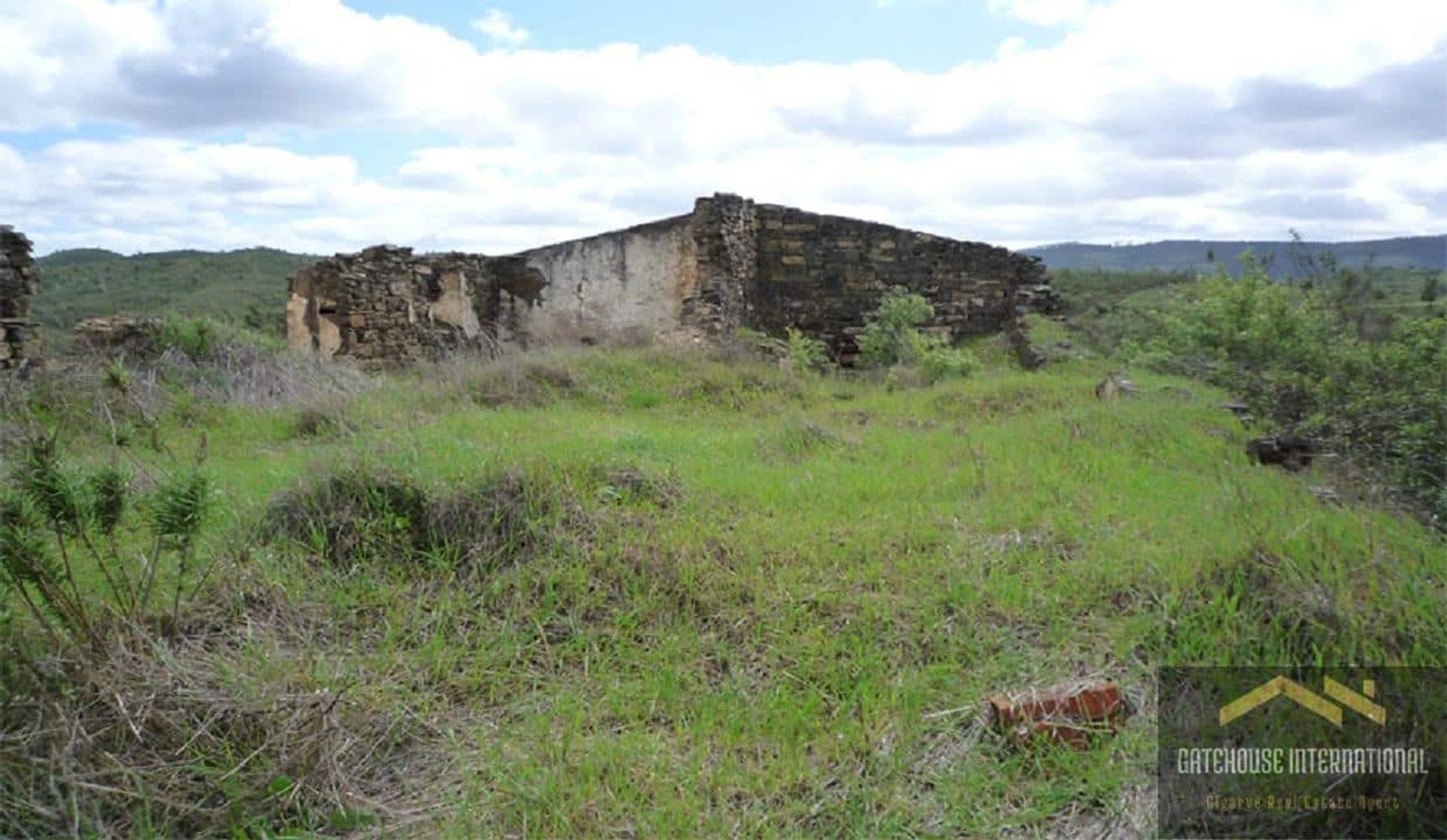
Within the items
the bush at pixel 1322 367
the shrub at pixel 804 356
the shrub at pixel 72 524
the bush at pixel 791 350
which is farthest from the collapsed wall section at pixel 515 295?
the shrub at pixel 72 524

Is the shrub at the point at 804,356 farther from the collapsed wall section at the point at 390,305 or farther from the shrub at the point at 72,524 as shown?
the shrub at the point at 72,524

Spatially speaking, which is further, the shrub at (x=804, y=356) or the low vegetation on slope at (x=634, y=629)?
the shrub at (x=804, y=356)

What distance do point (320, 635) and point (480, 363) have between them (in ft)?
20.4

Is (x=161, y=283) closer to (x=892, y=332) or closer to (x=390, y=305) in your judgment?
(x=390, y=305)

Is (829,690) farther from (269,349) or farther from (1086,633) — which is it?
(269,349)

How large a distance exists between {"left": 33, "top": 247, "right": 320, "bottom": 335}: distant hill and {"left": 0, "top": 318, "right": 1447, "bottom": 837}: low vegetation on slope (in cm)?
1687

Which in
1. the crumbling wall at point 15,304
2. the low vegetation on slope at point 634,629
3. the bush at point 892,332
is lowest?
the low vegetation on slope at point 634,629

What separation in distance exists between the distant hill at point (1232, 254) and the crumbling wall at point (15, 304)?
10.8m

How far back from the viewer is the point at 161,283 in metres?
27.9

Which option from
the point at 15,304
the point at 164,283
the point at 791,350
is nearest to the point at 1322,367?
the point at 791,350

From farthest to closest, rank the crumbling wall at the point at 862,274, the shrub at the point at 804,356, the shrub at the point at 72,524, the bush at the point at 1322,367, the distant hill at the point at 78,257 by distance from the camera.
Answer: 1. the distant hill at the point at 78,257
2. the crumbling wall at the point at 862,274
3. the shrub at the point at 804,356
4. the bush at the point at 1322,367
5. the shrub at the point at 72,524

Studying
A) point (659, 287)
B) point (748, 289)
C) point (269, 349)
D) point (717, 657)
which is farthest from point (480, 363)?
point (717, 657)

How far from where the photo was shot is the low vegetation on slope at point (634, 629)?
101 inches

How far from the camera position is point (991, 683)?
3.07 meters
